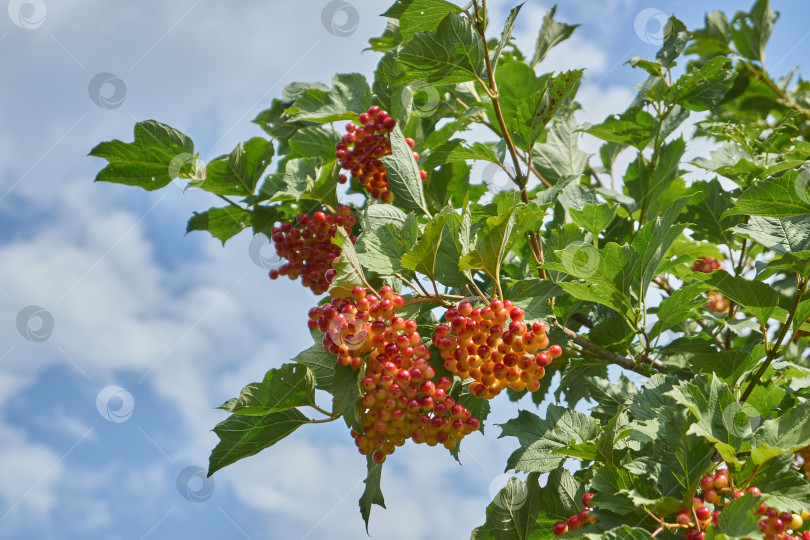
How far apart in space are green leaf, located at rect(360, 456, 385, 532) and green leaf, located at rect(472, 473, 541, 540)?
14.0 inches

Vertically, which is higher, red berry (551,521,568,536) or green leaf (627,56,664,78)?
green leaf (627,56,664,78)

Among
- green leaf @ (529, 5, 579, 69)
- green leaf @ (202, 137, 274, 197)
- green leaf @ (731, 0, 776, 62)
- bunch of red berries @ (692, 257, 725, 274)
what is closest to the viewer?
green leaf @ (202, 137, 274, 197)

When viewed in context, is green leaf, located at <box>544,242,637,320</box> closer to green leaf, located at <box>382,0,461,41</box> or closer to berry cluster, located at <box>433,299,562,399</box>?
berry cluster, located at <box>433,299,562,399</box>

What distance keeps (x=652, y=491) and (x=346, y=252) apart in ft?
3.36

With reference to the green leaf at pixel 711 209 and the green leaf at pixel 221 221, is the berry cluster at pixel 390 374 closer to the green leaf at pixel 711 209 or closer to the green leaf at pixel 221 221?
the green leaf at pixel 221 221

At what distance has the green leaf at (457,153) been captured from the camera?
8.05 ft

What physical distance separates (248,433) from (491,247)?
3.12 feet

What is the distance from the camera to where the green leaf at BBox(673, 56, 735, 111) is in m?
2.81

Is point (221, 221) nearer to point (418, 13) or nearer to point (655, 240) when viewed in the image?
point (418, 13)

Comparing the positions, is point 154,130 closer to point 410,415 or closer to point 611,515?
point 410,415

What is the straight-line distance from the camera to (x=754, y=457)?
1579mm

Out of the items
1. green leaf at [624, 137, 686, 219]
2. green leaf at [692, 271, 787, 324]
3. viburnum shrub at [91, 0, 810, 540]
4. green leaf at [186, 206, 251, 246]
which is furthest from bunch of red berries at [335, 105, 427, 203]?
green leaf at [692, 271, 787, 324]

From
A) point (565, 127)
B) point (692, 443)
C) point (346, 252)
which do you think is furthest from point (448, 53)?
point (692, 443)

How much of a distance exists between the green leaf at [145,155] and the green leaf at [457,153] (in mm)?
1023
